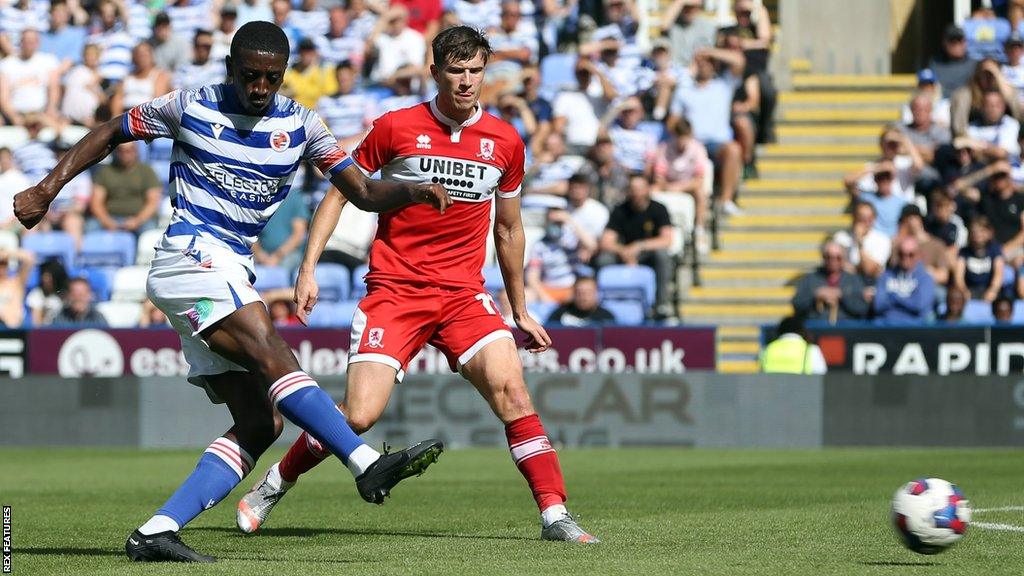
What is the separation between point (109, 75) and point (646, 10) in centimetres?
754

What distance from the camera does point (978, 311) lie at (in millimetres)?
18719

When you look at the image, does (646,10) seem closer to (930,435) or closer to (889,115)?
(889,115)

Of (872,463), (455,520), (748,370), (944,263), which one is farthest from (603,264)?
(455,520)

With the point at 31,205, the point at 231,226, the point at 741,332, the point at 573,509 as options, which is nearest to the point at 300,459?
the point at 231,226

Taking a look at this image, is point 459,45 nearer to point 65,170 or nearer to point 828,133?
point 65,170

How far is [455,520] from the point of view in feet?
32.7

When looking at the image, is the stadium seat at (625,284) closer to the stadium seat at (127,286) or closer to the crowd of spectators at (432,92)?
the crowd of spectators at (432,92)

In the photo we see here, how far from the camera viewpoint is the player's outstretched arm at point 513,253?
9.03 m

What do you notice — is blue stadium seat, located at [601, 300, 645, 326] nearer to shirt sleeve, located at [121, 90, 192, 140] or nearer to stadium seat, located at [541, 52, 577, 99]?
stadium seat, located at [541, 52, 577, 99]

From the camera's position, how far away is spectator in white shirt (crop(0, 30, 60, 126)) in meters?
23.4

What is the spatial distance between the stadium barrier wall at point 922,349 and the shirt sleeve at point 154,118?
11.1 m

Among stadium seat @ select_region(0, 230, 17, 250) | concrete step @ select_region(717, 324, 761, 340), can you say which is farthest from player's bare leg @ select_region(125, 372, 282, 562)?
stadium seat @ select_region(0, 230, 17, 250)

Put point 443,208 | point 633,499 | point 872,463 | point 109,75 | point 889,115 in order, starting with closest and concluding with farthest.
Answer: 1. point 443,208
2. point 633,499
3. point 872,463
4. point 889,115
5. point 109,75

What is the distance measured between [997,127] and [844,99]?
2860 mm
